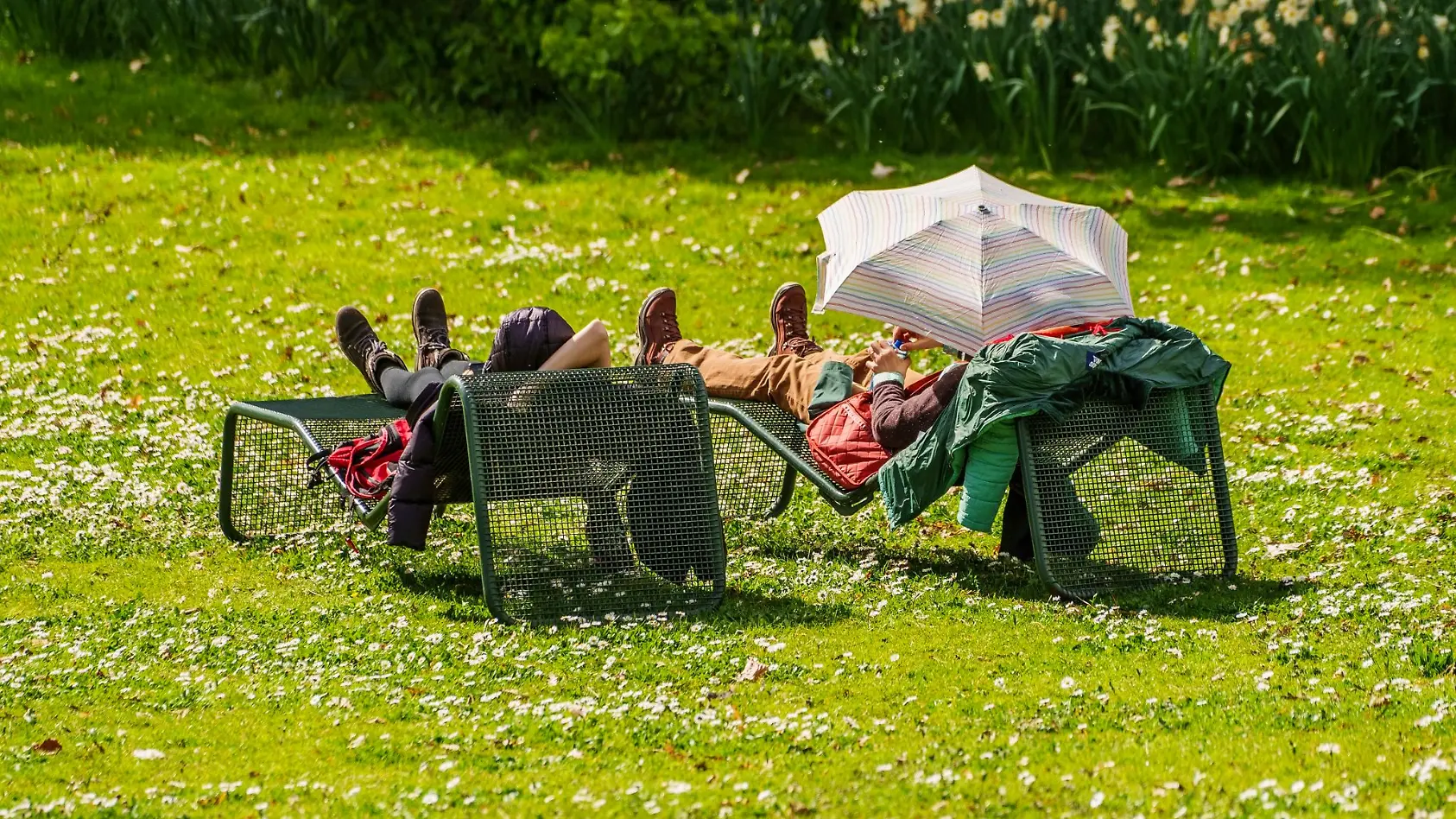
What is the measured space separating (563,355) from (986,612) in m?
1.60

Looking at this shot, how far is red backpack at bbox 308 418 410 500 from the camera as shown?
5633 mm

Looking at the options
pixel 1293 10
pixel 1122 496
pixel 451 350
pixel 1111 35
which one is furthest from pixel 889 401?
pixel 1293 10

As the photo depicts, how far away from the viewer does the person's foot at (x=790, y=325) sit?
6520 mm

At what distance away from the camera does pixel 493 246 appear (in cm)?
1045

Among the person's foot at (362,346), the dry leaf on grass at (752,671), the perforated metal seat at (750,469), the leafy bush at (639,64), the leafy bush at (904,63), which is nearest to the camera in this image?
the dry leaf on grass at (752,671)

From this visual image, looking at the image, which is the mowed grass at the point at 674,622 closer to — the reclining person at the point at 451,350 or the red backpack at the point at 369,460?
the red backpack at the point at 369,460

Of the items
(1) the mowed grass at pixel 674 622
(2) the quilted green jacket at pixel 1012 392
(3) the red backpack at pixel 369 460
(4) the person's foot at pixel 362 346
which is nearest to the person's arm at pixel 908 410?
(2) the quilted green jacket at pixel 1012 392

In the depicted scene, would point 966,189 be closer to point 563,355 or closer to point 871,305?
point 871,305

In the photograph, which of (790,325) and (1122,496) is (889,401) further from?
(790,325)

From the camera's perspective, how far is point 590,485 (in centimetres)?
523

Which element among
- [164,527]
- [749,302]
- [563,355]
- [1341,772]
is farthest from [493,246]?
[1341,772]

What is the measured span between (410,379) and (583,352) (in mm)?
994

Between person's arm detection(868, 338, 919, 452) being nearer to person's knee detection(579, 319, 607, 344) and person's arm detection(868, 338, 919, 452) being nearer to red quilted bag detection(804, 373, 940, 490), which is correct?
red quilted bag detection(804, 373, 940, 490)

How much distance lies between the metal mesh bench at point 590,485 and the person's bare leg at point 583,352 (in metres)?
0.22
